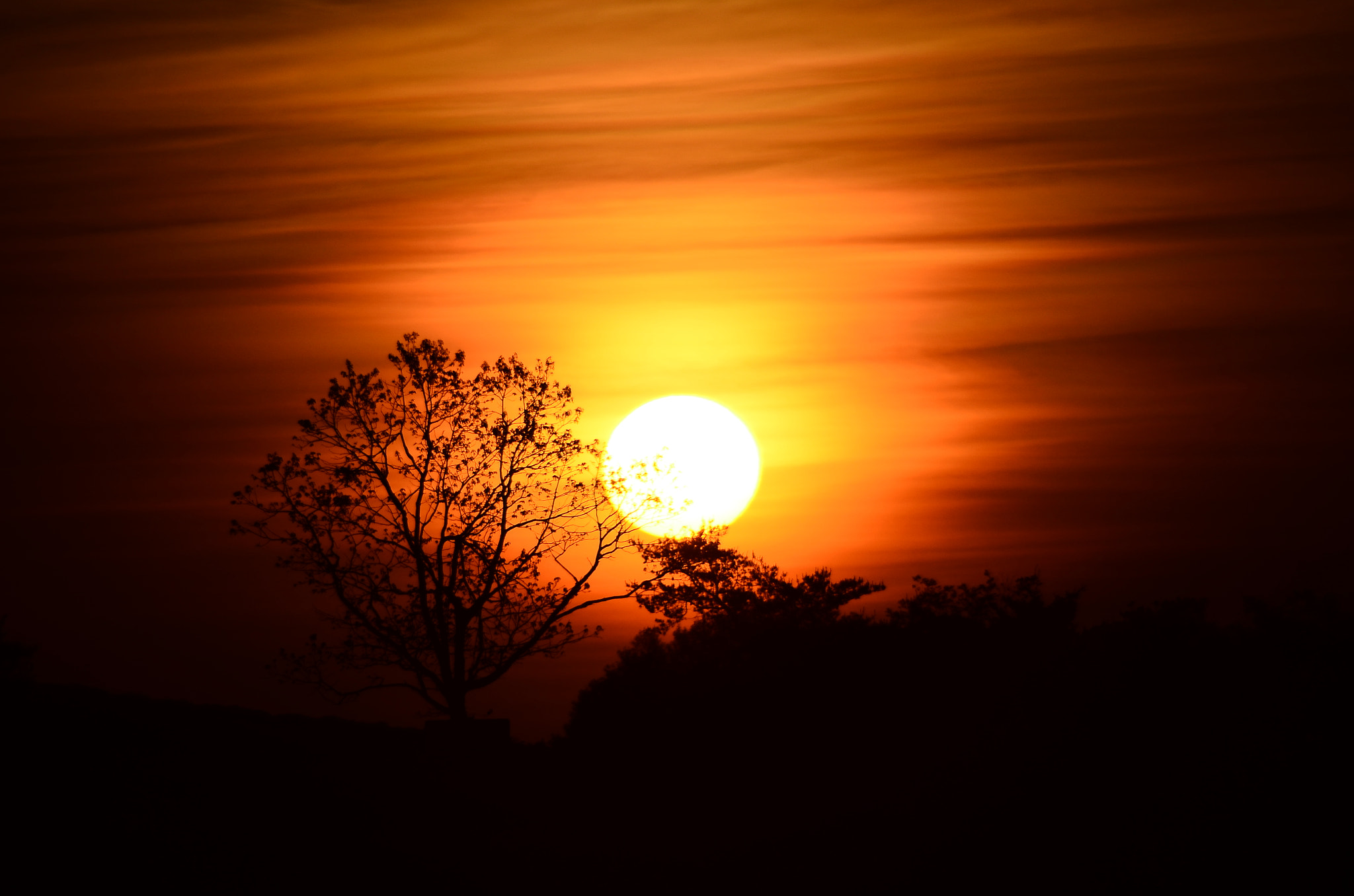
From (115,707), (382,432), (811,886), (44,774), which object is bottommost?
(811,886)

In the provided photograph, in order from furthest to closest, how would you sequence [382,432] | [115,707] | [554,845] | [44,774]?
[382,432]
[115,707]
[554,845]
[44,774]

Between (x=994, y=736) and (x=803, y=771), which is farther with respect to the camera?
(x=803, y=771)

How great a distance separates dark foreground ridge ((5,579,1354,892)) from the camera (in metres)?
18.7

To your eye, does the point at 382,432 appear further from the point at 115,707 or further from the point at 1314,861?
→ the point at 1314,861

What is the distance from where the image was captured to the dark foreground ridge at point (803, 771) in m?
18.7

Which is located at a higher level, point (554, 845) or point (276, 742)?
point (276, 742)

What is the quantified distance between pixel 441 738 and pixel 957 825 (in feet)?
37.1

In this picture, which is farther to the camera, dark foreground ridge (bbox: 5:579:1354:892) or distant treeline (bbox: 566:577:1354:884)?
dark foreground ridge (bbox: 5:579:1354:892)

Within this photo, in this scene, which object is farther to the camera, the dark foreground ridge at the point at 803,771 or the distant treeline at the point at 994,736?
the dark foreground ridge at the point at 803,771

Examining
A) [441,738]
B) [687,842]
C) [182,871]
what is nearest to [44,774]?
[182,871]

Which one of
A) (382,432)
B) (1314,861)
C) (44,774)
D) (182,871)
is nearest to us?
(1314,861)

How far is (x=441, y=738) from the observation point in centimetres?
2669

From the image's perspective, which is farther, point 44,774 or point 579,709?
point 579,709

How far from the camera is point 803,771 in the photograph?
82.4ft
